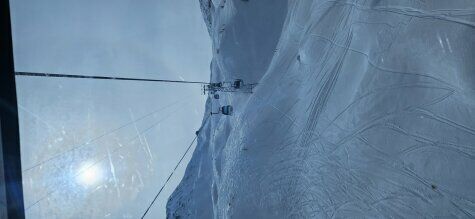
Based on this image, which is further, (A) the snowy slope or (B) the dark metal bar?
(A) the snowy slope

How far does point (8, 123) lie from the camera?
194 cm

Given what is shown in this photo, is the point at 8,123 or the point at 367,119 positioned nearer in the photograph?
the point at 8,123

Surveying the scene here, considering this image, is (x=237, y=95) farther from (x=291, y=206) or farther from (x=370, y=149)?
(x=370, y=149)

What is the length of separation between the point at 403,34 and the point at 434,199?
66.2 inches

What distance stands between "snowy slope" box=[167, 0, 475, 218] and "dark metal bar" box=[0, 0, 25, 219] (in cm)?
309

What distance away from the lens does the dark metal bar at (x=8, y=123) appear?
1.91 metres

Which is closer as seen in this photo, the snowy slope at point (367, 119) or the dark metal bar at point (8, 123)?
the dark metal bar at point (8, 123)

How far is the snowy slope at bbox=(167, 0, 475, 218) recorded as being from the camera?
2861 millimetres

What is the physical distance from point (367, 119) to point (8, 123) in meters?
3.33

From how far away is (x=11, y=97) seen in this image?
1.94 metres

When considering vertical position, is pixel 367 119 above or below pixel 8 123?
below

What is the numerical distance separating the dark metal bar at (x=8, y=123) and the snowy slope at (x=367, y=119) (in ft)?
10.1

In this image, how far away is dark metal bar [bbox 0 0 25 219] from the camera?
6.25 ft

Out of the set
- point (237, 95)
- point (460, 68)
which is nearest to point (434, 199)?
point (460, 68)
